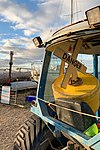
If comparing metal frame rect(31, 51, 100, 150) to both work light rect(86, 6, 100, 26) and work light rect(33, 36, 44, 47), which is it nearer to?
work light rect(33, 36, 44, 47)

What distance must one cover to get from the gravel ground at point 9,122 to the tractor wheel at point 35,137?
209 cm

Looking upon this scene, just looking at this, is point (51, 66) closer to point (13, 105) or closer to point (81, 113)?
point (81, 113)

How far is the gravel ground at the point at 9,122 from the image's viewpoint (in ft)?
17.9

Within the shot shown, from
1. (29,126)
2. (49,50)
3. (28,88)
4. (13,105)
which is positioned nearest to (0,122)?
(13,105)

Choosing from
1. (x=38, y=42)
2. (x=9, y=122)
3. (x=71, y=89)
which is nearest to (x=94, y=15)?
(x=71, y=89)

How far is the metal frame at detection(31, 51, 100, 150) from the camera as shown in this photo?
2118mm

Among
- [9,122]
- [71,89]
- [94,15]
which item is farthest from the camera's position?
[9,122]

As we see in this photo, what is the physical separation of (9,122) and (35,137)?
14.7ft

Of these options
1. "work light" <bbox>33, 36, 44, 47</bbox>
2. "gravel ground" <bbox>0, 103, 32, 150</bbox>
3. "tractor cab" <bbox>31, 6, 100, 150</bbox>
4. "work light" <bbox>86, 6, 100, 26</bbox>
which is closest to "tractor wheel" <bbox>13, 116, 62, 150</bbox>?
"tractor cab" <bbox>31, 6, 100, 150</bbox>

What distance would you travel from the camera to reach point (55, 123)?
8.63 feet

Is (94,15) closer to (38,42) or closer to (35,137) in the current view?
(38,42)

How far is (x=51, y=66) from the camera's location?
3271 mm

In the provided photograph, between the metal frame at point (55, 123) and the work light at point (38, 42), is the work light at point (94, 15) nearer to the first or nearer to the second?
the metal frame at point (55, 123)

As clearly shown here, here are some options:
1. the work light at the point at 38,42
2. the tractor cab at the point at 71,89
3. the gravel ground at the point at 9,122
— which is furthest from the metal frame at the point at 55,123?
the gravel ground at the point at 9,122
